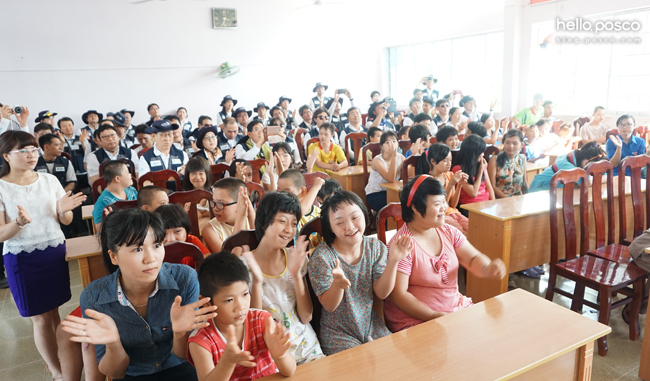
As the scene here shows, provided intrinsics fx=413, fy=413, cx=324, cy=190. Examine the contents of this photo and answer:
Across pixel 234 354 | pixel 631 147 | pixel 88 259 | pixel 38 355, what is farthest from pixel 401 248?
pixel 631 147

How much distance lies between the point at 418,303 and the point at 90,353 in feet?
3.98

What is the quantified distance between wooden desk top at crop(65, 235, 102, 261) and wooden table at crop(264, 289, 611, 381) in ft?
4.55

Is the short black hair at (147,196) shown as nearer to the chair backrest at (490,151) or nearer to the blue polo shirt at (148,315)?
the blue polo shirt at (148,315)

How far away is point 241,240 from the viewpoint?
5.46 ft

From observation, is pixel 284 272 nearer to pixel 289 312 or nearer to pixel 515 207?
pixel 289 312

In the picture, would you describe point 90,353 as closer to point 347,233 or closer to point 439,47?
point 347,233

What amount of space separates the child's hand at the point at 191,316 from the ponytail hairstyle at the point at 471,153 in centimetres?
257

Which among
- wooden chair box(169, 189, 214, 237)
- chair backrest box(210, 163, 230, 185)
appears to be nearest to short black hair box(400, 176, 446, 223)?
wooden chair box(169, 189, 214, 237)

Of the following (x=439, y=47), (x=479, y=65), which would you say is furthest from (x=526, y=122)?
(x=439, y=47)

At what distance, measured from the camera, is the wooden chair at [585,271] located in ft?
7.23

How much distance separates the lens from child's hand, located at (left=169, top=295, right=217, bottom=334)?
115cm

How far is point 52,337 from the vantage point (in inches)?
86.2

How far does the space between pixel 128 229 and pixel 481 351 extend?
1130mm

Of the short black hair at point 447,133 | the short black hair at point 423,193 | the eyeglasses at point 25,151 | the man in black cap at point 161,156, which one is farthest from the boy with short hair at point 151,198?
the short black hair at point 447,133
